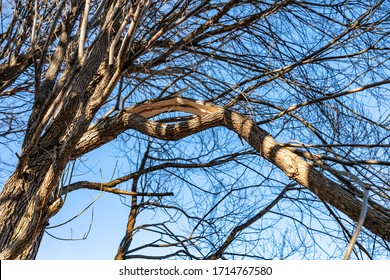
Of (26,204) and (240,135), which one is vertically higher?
(240,135)

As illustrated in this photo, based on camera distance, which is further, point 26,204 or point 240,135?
point 240,135

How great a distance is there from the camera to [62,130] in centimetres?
416

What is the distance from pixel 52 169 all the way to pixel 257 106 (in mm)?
2438

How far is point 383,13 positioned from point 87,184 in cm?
338

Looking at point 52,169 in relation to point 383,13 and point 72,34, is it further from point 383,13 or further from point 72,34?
point 383,13

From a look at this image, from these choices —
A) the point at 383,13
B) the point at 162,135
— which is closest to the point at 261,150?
the point at 162,135

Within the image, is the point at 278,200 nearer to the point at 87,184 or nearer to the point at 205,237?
the point at 205,237

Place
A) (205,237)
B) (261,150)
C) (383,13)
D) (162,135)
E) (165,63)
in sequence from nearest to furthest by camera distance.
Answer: (261,150), (162,135), (383,13), (165,63), (205,237)

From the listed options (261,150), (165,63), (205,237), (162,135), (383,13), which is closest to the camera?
(261,150)

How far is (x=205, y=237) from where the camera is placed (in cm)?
543

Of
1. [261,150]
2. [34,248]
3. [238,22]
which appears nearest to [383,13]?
[238,22]

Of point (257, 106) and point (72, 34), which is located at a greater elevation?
point (72, 34)
